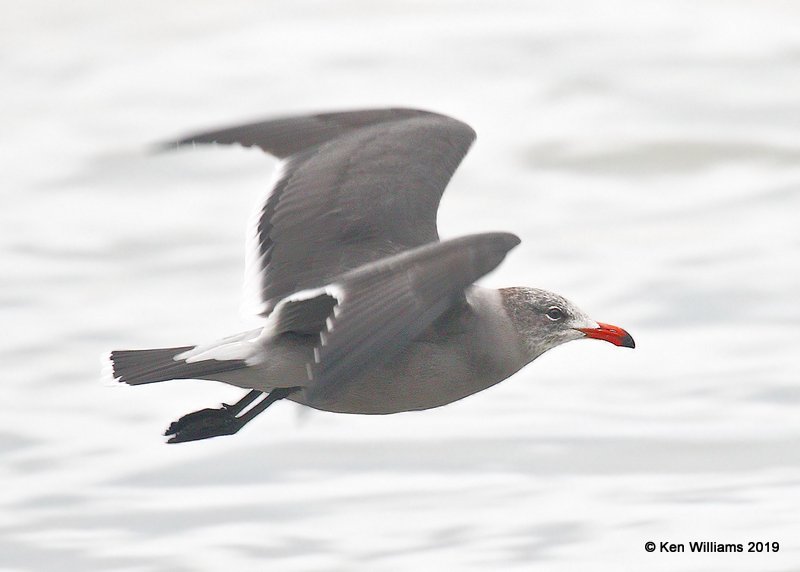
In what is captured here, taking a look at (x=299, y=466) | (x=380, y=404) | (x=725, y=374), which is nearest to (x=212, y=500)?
(x=299, y=466)

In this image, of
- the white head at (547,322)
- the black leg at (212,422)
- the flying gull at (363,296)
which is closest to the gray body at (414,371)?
the flying gull at (363,296)

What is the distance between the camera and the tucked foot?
10.2 m

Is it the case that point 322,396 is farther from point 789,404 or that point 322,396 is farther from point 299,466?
point 789,404

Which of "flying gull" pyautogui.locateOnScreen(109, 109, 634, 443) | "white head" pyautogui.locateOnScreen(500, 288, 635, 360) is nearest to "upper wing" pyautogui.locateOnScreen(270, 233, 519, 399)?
"flying gull" pyautogui.locateOnScreen(109, 109, 634, 443)

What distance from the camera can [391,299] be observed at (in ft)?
28.0

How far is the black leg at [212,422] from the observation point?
402 inches

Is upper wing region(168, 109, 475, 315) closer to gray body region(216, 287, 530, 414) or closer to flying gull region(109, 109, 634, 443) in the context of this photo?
flying gull region(109, 109, 634, 443)

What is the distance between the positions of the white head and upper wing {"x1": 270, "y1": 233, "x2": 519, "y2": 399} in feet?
3.30

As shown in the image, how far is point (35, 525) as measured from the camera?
37.8 feet

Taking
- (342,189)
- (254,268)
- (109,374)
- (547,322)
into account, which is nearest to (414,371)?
(547,322)

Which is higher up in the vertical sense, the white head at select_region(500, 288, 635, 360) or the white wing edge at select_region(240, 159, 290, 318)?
the white wing edge at select_region(240, 159, 290, 318)

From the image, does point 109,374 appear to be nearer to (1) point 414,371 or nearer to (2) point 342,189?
(1) point 414,371

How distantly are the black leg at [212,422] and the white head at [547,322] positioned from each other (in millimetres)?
1199

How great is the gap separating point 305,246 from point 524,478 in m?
2.62
